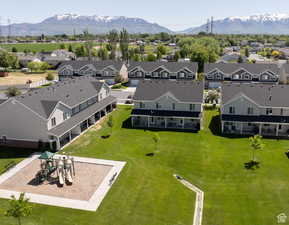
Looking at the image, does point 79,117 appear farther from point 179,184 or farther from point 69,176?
point 179,184

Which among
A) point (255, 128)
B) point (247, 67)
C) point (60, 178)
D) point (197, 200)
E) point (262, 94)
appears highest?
point (247, 67)

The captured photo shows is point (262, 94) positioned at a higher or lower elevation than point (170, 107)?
higher

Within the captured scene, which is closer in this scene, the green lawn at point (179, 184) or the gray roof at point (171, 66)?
the green lawn at point (179, 184)

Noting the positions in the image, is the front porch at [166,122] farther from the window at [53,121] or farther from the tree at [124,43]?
the tree at [124,43]

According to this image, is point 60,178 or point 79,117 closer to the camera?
point 60,178

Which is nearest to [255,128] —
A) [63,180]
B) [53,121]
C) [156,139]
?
[156,139]

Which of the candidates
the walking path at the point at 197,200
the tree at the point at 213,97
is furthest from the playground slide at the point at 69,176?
the tree at the point at 213,97

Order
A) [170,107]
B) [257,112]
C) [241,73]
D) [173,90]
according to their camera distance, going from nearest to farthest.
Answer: [257,112]
[170,107]
[173,90]
[241,73]

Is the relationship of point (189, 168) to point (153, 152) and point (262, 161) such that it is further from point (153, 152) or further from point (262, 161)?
point (262, 161)
